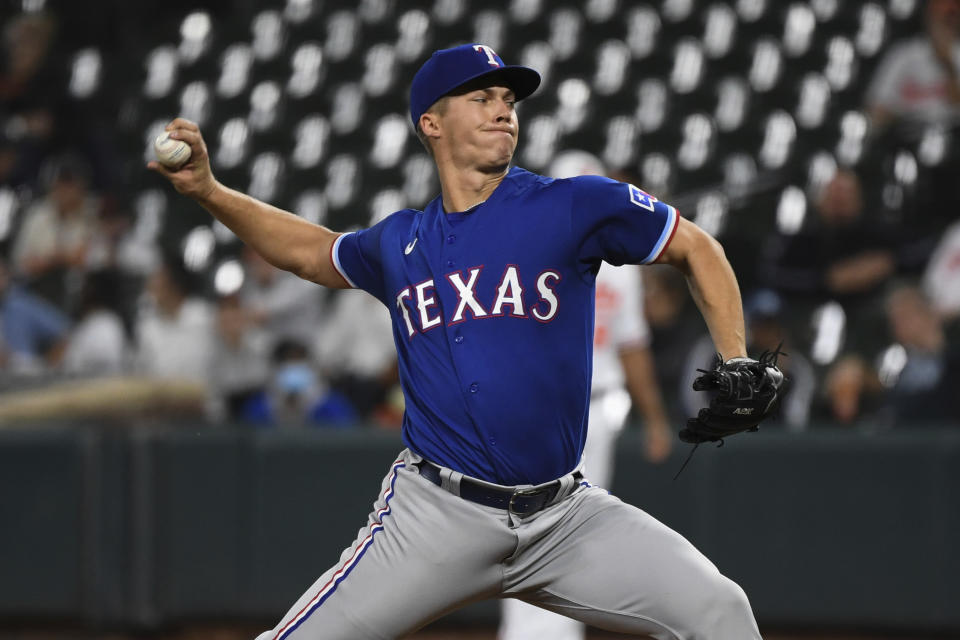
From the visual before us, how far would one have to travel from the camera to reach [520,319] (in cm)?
280

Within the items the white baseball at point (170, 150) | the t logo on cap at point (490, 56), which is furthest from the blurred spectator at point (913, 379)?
the white baseball at point (170, 150)

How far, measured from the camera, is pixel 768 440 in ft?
19.8

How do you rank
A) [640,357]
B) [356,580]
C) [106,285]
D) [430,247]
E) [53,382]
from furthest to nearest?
[106,285] < [53,382] < [640,357] < [430,247] < [356,580]

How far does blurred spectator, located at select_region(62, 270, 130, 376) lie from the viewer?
7.54 metres

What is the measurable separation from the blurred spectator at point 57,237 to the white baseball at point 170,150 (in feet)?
18.4

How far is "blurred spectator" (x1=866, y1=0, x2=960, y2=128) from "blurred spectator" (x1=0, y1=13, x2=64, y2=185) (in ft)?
18.7

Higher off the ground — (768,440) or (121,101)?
(121,101)

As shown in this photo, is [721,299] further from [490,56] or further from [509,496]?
[490,56]

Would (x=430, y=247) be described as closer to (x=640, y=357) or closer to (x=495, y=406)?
(x=495, y=406)

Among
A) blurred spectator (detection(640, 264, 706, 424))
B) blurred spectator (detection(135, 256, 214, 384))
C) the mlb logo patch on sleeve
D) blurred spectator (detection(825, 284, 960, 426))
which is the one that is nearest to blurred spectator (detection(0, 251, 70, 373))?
blurred spectator (detection(135, 256, 214, 384))

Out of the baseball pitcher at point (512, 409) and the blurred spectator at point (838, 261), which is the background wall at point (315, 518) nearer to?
the blurred spectator at point (838, 261)

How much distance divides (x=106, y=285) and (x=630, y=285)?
157 inches

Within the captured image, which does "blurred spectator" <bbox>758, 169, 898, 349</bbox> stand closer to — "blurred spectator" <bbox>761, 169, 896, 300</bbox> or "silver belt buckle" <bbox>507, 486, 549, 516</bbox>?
"blurred spectator" <bbox>761, 169, 896, 300</bbox>

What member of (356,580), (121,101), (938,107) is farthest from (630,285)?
(121,101)
